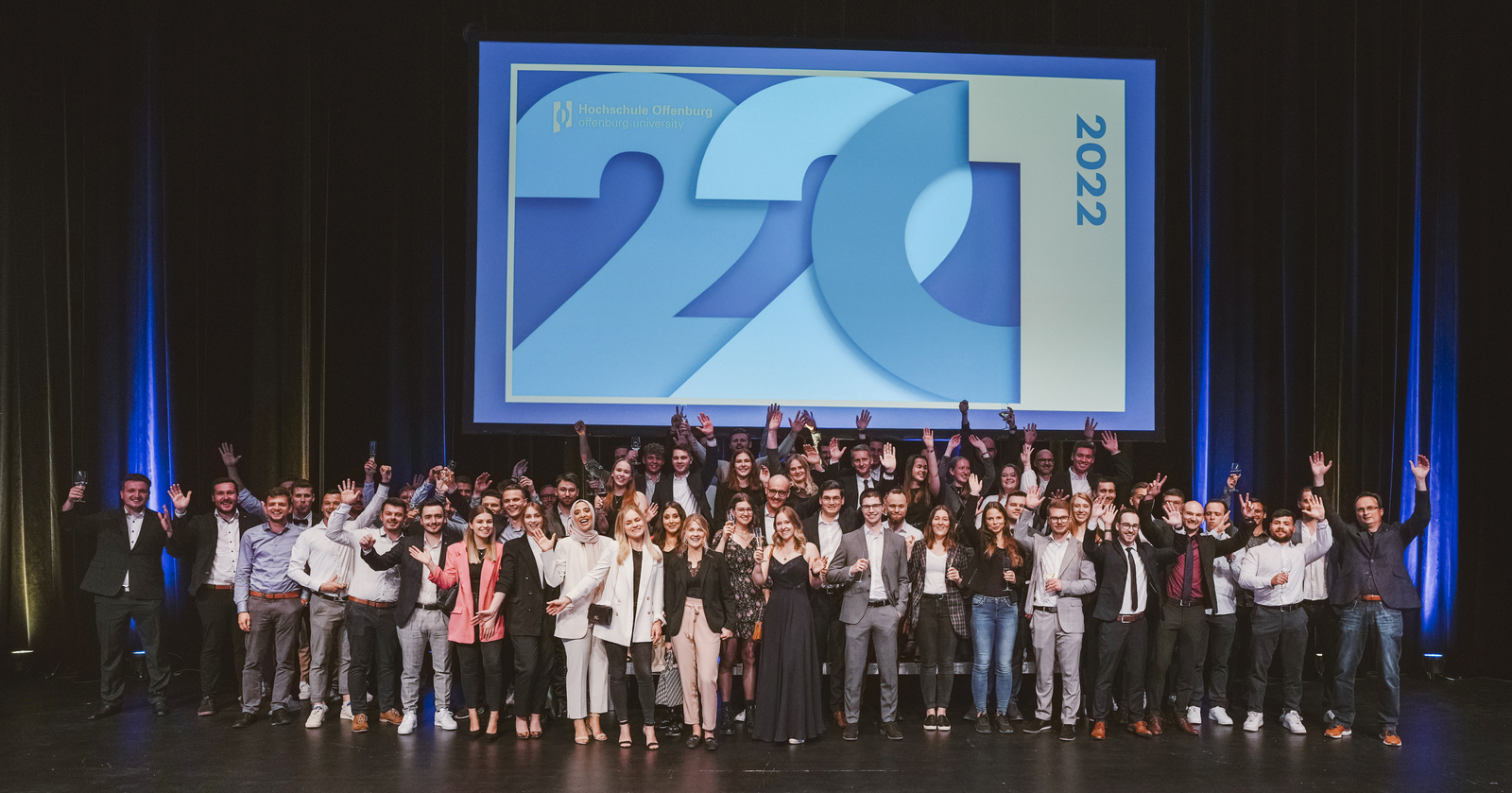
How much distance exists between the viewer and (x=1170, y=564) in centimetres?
596

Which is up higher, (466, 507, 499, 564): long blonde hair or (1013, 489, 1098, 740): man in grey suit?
(466, 507, 499, 564): long blonde hair

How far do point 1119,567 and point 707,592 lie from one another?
7.42 ft

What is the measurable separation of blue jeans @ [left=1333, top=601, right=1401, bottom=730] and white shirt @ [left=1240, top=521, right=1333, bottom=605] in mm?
315

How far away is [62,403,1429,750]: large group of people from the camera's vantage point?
18.4 ft

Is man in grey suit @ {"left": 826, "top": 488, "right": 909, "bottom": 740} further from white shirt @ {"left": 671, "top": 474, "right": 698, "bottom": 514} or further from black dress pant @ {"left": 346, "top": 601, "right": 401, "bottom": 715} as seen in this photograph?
black dress pant @ {"left": 346, "top": 601, "right": 401, "bottom": 715}

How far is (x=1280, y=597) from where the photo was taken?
5.93 meters

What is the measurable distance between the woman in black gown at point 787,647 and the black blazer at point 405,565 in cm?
177

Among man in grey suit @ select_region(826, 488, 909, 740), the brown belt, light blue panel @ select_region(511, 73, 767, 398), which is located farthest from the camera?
light blue panel @ select_region(511, 73, 767, 398)

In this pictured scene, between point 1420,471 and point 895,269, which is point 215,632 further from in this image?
point 1420,471

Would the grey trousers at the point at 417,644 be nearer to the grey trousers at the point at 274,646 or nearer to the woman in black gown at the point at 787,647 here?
the grey trousers at the point at 274,646

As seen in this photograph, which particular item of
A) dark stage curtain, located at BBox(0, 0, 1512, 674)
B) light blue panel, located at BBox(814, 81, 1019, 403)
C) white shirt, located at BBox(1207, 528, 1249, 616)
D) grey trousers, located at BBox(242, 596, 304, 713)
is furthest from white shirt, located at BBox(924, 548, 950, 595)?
grey trousers, located at BBox(242, 596, 304, 713)

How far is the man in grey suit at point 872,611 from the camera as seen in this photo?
5.75m

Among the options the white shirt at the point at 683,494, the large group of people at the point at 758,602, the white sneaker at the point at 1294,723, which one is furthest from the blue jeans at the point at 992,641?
the white shirt at the point at 683,494

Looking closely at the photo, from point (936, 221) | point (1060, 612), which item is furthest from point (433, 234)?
point (1060, 612)
